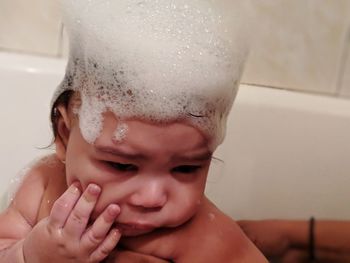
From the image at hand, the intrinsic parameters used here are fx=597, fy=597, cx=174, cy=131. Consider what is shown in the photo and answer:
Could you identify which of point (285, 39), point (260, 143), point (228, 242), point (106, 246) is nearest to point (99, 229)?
point (106, 246)

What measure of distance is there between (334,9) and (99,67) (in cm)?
67

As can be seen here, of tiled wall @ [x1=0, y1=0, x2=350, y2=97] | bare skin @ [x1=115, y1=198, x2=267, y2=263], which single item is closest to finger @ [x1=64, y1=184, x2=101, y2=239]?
bare skin @ [x1=115, y1=198, x2=267, y2=263]

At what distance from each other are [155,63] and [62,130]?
20 cm

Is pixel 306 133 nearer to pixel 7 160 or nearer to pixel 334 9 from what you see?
pixel 334 9

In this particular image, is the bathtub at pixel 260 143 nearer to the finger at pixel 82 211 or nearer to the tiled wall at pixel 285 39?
the tiled wall at pixel 285 39

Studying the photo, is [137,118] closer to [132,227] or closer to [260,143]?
[132,227]

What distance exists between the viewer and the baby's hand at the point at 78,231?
0.78 meters

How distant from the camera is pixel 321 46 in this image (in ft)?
4.29

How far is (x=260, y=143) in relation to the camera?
50.9 inches

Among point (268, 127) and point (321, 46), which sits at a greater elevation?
point (321, 46)

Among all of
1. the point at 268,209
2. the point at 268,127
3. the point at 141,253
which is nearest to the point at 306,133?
the point at 268,127

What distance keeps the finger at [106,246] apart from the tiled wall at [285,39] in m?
0.62

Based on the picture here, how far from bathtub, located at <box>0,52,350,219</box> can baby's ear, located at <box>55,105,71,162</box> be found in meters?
0.36

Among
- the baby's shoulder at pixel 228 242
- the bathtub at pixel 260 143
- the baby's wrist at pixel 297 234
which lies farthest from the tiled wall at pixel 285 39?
the baby's shoulder at pixel 228 242
